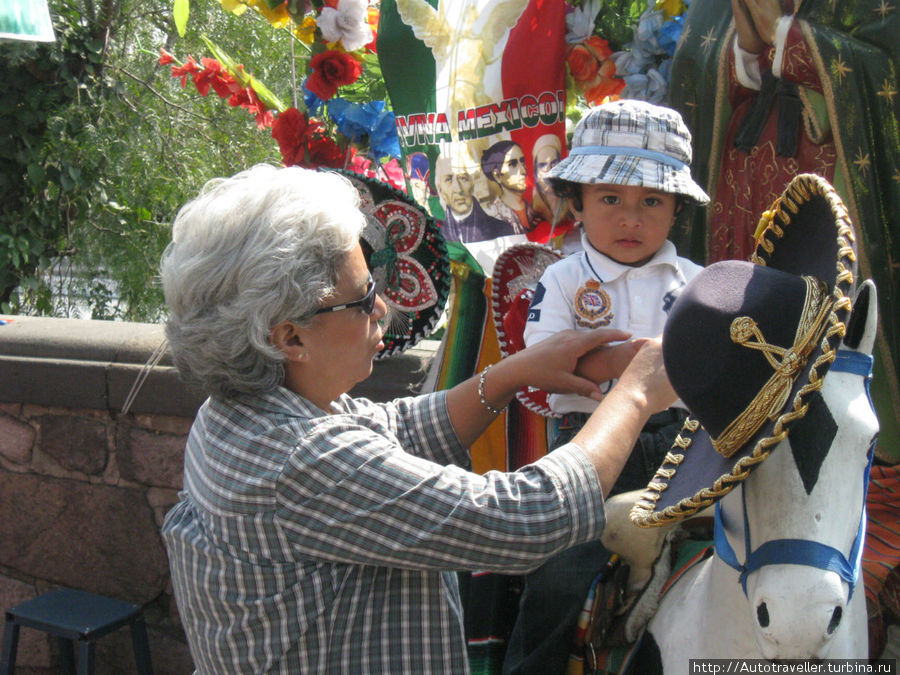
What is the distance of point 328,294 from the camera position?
168 centimetres

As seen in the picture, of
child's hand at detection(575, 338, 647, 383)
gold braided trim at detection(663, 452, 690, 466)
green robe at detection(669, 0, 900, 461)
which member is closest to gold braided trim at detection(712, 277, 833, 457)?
gold braided trim at detection(663, 452, 690, 466)

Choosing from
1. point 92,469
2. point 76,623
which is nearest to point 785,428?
point 76,623

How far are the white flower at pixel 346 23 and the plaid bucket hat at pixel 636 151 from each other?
1.28m

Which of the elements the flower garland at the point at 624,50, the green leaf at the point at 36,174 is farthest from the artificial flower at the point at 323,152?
the green leaf at the point at 36,174

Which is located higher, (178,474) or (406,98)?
(406,98)

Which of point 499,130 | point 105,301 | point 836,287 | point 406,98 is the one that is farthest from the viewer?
point 105,301

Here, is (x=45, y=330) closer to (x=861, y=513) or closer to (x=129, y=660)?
(x=129, y=660)

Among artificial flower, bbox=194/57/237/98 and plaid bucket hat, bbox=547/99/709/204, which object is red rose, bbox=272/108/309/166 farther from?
plaid bucket hat, bbox=547/99/709/204

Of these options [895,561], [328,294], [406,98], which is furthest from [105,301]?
[895,561]

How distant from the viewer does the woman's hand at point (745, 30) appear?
2.13m

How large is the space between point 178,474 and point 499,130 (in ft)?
6.23

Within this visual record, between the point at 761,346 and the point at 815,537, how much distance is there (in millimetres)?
290

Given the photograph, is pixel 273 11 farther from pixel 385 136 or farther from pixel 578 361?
pixel 578 361

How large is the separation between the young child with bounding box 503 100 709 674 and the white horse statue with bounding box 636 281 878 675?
2.04 ft
